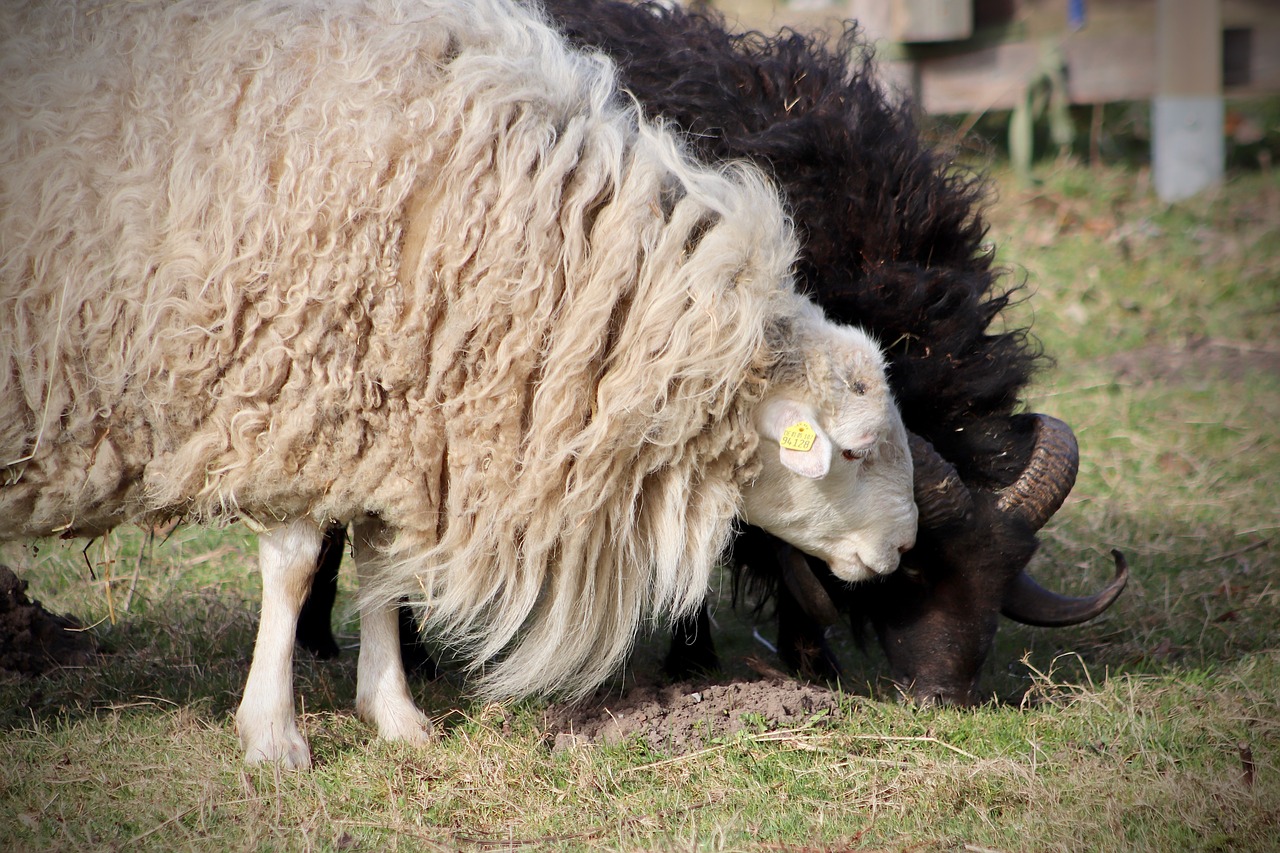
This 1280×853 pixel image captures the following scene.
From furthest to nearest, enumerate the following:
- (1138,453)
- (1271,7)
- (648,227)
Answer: (1271,7)
(1138,453)
(648,227)

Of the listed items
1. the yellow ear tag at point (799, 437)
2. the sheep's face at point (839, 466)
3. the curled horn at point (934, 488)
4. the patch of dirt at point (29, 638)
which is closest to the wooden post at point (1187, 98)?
the curled horn at point (934, 488)

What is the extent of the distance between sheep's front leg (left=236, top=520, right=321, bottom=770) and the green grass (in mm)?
97

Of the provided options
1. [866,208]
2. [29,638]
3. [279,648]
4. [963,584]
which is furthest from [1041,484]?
[29,638]

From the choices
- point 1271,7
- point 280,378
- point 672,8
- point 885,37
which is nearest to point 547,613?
point 280,378

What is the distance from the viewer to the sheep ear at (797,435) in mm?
3133

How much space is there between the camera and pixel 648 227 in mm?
3193

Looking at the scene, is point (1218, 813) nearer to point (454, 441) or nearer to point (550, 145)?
point (454, 441)

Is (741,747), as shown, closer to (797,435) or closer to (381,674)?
(797,435)

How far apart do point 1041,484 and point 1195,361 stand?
4.03 meters

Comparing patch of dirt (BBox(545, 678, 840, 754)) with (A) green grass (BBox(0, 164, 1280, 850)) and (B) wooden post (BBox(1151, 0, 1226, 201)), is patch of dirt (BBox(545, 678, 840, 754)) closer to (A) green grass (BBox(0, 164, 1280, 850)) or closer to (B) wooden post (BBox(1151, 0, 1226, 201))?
(A) green grass (BBox(0, 164, 1280, 850))

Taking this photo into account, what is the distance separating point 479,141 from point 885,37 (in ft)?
21.6

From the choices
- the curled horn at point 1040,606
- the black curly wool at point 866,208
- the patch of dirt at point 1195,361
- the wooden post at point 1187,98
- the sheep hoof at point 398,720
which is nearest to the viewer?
the sheep hoof at point 398,720

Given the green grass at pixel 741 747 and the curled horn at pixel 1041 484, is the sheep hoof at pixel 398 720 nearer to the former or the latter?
the green grass at pixel 741 747

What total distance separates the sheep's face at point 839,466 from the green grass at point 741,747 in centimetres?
55
